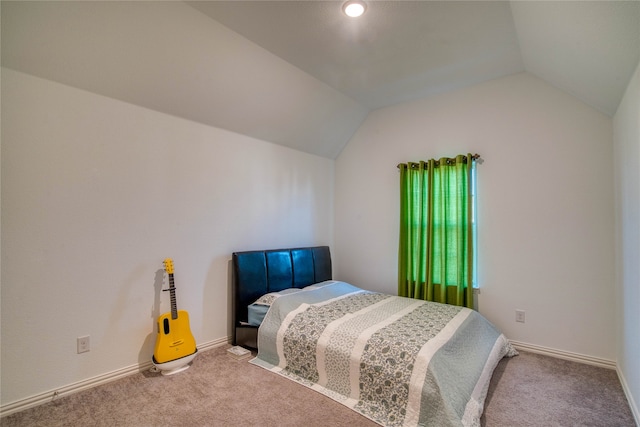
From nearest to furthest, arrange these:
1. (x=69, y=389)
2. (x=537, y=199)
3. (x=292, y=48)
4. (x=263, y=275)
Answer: (x=69, y=389)
(x=292, y=48)
(x=537, y=199)
(x=263, y=275)

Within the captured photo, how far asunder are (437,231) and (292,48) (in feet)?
7.52

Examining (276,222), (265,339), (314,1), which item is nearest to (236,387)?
(265,339)

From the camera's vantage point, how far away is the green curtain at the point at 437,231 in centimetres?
303

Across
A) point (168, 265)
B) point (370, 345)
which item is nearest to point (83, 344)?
point (168, 265)

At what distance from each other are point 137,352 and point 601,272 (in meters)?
3.86

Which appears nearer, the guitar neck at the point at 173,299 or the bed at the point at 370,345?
the bed at the point at 370,345

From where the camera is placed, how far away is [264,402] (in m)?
1.94

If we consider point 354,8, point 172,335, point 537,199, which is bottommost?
point 172,335

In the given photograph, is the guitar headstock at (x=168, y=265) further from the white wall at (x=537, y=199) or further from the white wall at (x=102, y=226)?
the white wall at (x=537, y=199)

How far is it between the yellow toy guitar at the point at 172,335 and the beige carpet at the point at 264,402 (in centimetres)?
16

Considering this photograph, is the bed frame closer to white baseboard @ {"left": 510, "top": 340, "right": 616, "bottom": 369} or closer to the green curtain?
the green curtain

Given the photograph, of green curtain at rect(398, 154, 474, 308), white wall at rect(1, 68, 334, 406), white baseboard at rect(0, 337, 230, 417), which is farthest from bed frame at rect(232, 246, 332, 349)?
green curtain at rect(398, 154, 474, 308)

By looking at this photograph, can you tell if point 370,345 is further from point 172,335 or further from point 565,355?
point 565,355

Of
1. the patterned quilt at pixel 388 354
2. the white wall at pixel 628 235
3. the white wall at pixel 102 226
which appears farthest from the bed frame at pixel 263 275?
the white wall at pixel 628 235
